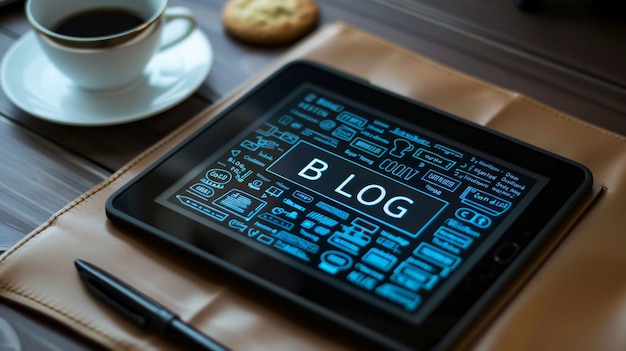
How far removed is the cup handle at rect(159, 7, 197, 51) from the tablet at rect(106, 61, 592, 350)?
15 centimetres

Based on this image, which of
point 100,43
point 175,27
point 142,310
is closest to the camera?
point 142,310

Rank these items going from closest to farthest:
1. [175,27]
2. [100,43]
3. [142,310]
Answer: [142,310]
[100,43]
[175,27]

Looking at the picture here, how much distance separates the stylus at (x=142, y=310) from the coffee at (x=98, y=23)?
0.92 ft

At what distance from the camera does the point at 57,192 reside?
73 centimetres

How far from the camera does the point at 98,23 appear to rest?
81 centimetres

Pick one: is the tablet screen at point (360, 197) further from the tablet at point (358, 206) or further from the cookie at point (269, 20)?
the cookie at point (269, 20)

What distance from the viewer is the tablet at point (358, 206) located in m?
0.58

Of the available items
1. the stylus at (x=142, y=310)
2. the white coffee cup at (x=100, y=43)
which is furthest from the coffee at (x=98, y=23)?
the stylus at (x=142, y=310)

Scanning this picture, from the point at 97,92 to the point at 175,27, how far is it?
4.8 inches

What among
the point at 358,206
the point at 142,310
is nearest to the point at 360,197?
the point at 358,206

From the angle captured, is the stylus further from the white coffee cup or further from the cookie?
the cookie

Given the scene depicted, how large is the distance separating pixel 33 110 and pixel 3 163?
0.23ft

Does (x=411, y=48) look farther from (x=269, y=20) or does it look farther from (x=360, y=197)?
(x=360, y=197)

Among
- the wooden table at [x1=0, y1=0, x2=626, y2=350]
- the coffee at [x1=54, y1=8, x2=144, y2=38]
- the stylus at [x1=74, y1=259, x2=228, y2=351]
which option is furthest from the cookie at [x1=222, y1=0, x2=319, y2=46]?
the stylus at [x1=74, y1=259, x2=228, y2=351]
